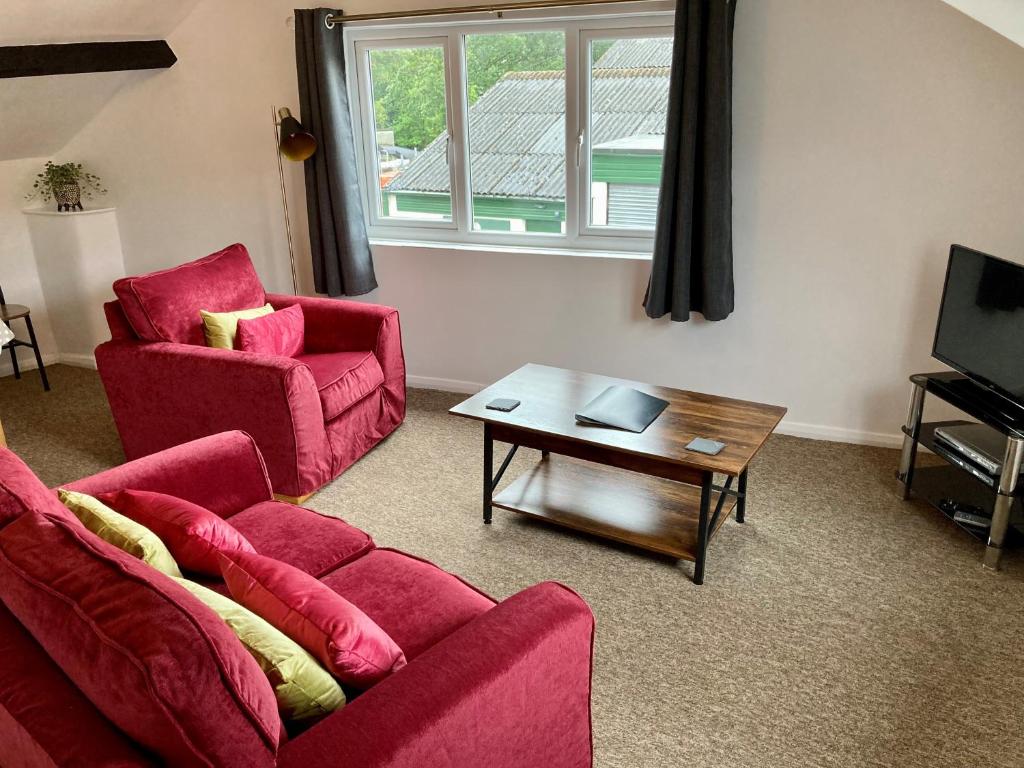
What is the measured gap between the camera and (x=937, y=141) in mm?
3629

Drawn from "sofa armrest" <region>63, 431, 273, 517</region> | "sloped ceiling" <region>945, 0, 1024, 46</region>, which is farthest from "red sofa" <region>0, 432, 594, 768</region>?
"sloped ceiling" <region>945, 0, 1024, 46</region>

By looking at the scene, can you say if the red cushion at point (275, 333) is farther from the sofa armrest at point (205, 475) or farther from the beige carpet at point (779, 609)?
the sofa armrest at point (205, 475)

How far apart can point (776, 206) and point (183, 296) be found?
2638 millimetres

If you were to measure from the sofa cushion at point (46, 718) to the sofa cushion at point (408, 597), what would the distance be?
709 millimetres

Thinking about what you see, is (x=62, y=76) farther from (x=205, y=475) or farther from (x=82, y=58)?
(x=205, y=475)

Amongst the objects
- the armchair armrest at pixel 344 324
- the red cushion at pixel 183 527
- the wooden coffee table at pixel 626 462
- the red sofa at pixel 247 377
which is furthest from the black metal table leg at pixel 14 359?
the red cushion at pixel 183 527

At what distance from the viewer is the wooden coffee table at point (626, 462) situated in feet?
9.68

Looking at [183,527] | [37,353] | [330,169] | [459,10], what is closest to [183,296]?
[330,169]

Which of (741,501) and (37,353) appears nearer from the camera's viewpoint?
(741,501)

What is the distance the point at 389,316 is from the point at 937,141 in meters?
2.46

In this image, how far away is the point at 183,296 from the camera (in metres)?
3.78

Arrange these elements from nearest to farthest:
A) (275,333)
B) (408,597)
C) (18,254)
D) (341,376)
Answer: (408,597) → (341,376) → (275,333) → (18,254)

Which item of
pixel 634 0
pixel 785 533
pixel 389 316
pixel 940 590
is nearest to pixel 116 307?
pixel 389 316

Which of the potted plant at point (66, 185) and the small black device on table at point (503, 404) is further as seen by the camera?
the potted plant at point (66, 185)
